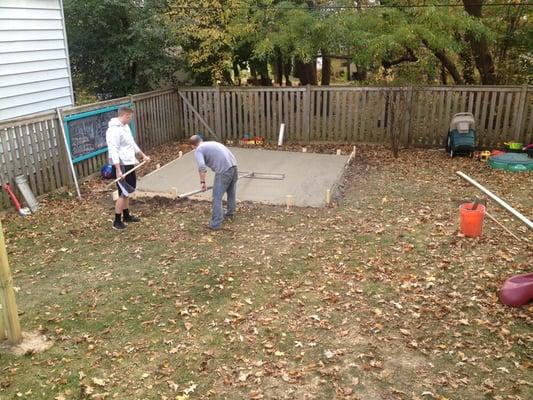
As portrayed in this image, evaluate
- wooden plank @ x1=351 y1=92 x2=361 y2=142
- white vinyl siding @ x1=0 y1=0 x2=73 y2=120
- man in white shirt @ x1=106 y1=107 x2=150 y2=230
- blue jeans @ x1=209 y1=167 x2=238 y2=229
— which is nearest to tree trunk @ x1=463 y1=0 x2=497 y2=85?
wooden plank @ x1=351 y1=92 x2=361 y2=142

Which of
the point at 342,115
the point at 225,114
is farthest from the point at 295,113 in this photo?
the point at 225,114

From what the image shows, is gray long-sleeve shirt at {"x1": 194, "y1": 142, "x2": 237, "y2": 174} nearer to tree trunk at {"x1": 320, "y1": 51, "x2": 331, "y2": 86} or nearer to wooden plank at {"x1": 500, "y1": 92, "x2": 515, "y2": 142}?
wooden plank at {"x1": 500, "y1": 92, "x2": 515, "y2": 142}

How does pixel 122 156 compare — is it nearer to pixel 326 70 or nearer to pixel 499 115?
pixel 499 115

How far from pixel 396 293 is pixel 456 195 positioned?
401cm

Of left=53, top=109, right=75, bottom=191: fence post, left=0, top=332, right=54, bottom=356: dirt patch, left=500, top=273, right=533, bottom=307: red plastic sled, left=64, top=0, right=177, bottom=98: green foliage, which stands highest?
left=64, top=0, right=177, bottom=98: green foliage

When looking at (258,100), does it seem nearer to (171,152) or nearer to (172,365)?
(171,152)

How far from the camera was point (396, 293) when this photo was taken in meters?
5.55

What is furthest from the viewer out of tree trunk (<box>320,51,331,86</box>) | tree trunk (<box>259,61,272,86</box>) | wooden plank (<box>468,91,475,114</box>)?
tree trunk (<box>320,51,331,86</box>)

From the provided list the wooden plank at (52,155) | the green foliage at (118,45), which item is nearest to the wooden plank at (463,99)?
the green foliage at (118,45)

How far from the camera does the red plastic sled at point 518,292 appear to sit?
199 inches

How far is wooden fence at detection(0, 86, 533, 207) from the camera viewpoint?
11781 mm

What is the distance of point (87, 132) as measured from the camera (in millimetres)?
9781

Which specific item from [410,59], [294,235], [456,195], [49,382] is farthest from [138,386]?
[410,59]

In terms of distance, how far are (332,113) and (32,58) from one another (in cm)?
726
